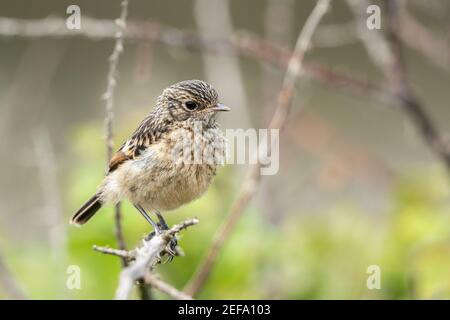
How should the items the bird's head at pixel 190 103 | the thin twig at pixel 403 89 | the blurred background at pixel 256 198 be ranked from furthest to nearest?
1. the blurred background at pixel 256 198
2. the thin twig at pixel 403 89
3. the bird's head at pixel 190 103

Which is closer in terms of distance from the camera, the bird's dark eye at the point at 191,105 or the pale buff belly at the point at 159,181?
the bird's dark eye at the point at 191,105

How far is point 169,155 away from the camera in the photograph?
349cm

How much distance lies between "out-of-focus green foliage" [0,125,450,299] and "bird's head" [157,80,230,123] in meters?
1.96

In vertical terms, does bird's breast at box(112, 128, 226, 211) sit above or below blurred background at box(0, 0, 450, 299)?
below

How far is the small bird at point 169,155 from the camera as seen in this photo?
10.6ft

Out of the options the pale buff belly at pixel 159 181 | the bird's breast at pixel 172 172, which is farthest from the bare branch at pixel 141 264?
the pale buff belly at pixel 159 181

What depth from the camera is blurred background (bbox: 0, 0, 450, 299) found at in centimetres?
494

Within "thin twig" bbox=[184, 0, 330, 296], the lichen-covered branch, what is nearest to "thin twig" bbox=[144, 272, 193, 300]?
the lichen-covered branch

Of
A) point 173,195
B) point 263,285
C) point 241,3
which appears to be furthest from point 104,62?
point 173,195

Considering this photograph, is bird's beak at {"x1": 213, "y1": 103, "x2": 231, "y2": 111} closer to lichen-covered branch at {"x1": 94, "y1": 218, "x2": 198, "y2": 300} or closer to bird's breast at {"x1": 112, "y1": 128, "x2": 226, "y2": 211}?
bird's breast at {"x1": 112, "y1": 128, "x2": 226, "y2": 211}

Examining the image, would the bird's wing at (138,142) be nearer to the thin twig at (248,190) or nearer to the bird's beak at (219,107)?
the bird's beak at (219,107)

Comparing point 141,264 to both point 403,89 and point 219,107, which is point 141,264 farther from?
point 403,89

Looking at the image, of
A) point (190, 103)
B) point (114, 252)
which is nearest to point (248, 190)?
point (114, 252)
